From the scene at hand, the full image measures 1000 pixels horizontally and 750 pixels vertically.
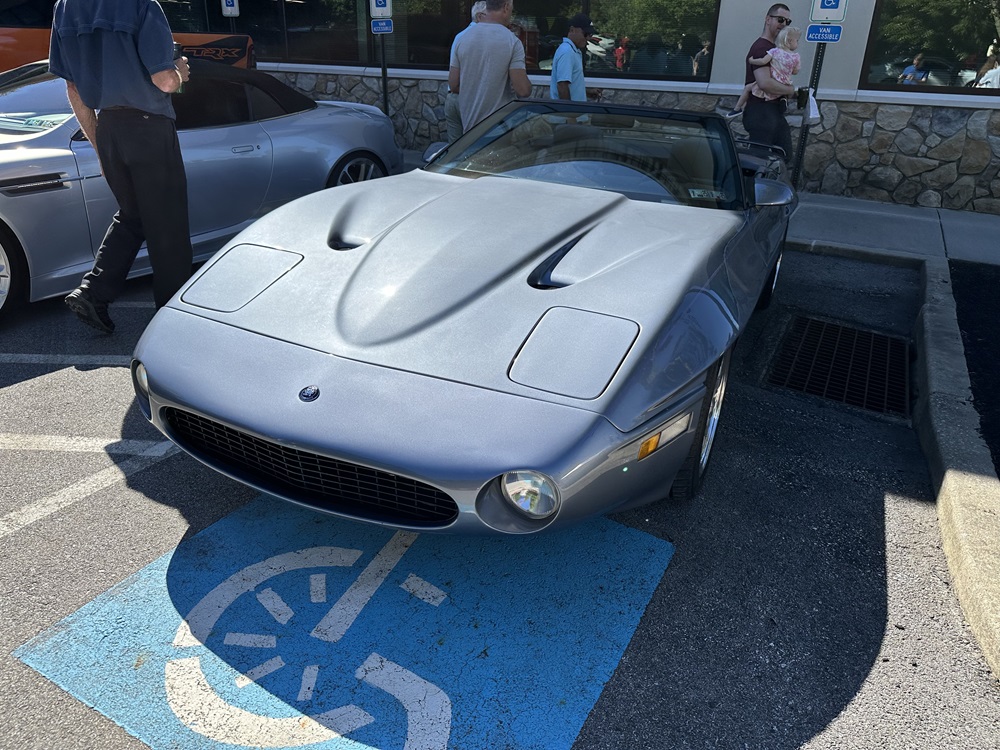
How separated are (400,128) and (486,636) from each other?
9.00 meters

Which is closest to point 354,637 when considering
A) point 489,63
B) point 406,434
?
point 406,434

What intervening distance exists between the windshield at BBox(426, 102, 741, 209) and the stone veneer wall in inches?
168

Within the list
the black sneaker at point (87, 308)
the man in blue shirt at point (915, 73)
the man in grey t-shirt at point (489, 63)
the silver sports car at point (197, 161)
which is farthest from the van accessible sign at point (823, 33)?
the black sneaker at point (87, 308)

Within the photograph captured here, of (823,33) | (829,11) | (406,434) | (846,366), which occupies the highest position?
(829,11)

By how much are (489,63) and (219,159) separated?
2294 millimetres

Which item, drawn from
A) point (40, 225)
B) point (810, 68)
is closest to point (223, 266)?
point (40, 225)

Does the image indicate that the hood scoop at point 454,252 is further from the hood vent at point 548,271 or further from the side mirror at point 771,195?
the side mirror at point 771,195

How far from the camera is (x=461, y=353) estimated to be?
7.34 ft

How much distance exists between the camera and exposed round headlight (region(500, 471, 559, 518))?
200 cm

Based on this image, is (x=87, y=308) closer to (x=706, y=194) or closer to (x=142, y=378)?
(x=142, y=378)

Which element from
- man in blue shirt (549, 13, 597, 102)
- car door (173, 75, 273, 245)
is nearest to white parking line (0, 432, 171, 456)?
car door (173, 75, 273, 245)

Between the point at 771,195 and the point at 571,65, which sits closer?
the point at 771,195

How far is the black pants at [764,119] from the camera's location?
6746 mm

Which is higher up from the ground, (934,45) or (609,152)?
(934,45)
